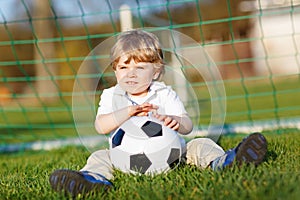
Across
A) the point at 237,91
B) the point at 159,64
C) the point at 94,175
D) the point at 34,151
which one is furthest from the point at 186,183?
the point at 237,91

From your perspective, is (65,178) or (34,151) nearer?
(65,178)

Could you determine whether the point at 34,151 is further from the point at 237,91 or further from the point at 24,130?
the point at 237,91

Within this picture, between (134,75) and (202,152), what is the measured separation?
17.9 inches

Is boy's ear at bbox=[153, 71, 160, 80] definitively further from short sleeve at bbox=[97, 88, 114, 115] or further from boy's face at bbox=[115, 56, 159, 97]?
short sleeve at bbox=[97, 88, 114, 115]

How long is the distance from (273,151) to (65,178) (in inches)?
45.1

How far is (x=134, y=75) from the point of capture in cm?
227

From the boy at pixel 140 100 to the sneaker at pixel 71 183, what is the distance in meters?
0.20

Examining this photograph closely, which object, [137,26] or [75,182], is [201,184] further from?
[137,26]

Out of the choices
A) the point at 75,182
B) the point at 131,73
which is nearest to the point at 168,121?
the point at 131,73

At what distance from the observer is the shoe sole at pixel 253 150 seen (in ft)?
6.51

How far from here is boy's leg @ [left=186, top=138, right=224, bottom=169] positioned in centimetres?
227

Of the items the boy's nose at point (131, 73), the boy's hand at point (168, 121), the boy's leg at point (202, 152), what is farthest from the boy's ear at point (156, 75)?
the boy's leg at point (202, 152)

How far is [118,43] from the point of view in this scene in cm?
232

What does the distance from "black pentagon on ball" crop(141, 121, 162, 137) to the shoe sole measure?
36 centimetres
